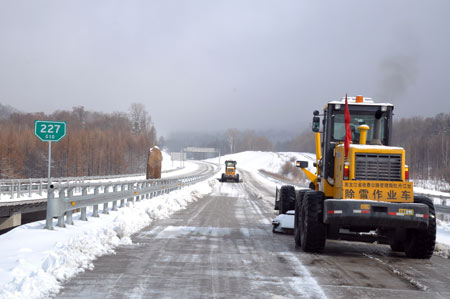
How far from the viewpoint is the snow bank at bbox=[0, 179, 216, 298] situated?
6074 millimetres

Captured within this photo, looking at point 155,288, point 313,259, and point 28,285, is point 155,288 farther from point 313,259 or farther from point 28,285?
point 313,259

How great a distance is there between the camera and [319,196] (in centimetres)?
1020

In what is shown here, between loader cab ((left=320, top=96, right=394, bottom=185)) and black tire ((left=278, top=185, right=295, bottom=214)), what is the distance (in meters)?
4.12

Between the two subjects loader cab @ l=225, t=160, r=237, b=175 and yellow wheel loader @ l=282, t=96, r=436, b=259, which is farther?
loader cab @ l=225, t=160, r=237, b=175

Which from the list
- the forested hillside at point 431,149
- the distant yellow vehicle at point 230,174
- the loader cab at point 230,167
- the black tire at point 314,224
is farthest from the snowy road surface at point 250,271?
the forested hillside at point 431,149

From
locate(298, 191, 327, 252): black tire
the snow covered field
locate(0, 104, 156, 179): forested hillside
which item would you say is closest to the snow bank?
the snow covered field

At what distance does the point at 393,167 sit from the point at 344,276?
3.08m

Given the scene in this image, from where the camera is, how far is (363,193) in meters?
9.71

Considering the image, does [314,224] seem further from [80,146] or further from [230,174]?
[80,146]

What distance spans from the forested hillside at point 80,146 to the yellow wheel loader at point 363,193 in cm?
7871

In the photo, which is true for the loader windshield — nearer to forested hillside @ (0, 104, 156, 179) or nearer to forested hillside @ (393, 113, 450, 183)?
forested hillside @ (0, 104, 156, 179)

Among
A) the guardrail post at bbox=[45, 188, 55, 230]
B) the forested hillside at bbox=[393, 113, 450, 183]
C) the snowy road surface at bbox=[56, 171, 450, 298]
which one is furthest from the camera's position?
the forested hillside at bbox=[393, 113, 450, 183]

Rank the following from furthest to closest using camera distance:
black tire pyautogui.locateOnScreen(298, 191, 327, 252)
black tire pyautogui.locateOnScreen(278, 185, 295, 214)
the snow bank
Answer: black tire pyautogui.locateOnScreen(278, 185, 295, 214), black tire pyautogui.locateOnScreen(298, 191, 327, 252), the snow bank

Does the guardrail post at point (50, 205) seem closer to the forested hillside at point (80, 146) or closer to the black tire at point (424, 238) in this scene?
the black tire at point (424, 238)
